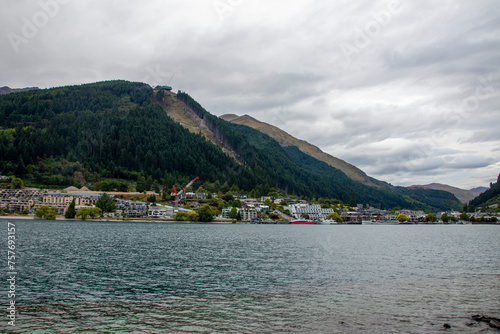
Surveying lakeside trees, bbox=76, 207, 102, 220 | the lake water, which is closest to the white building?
lakeside trees, bbox=76, 207, 102, 220

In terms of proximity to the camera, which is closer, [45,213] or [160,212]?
[45,213]

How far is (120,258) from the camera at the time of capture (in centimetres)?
4884

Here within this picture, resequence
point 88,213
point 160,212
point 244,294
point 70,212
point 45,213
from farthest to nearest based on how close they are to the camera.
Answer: point 160,212 → point 88,213 → point 70,212 → point 45,213 → point 244,294

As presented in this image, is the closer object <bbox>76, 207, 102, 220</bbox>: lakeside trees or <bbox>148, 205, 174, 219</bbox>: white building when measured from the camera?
<bbox>76, 207, 102, 220</bbox>: lakeside trees

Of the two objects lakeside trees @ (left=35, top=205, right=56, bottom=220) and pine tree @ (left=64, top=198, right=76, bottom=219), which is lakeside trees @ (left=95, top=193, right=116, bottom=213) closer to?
pine tree @ (left=64, top=198, right=76, bottom=219)

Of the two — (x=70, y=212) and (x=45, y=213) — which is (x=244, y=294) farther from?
(x=70, y=212)

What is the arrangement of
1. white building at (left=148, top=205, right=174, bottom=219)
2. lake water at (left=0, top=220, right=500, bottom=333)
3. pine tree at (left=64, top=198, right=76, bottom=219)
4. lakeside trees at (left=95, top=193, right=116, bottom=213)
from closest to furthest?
lake water at (left=0, top=220, right=500, bottom=333) → pine tree at (left=64, top=198, right=76, bottom=219) → lakeside trees at (left=95, top=193, right=116, bottom=213) → white building at (left=148, top=205, right=174, bottom=219)

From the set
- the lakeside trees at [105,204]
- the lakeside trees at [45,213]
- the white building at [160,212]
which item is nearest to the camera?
the lakeside trees at [45,213]

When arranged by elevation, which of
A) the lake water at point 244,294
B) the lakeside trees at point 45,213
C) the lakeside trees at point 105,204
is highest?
the lakeside trees at point 105,204

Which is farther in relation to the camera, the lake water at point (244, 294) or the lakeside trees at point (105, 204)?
the lakeside trees at point (105, 204)

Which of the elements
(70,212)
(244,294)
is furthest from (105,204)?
(244,294)

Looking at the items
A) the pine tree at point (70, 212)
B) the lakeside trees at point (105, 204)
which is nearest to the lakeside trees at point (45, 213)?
the pine tree at point (70, 212)

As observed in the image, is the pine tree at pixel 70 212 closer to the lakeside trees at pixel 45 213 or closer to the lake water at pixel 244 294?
the lakeside trees at pixel 45 213

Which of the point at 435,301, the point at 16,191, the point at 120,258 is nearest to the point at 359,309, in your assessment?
the point at 435,301
